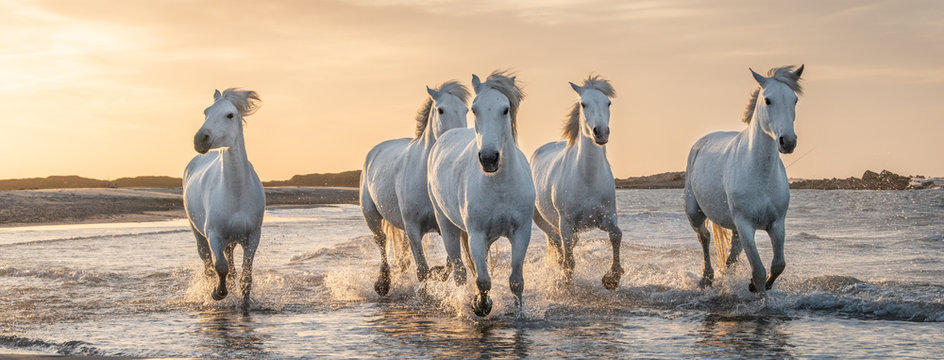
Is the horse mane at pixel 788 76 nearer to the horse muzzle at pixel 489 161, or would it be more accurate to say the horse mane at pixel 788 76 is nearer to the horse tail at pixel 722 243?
the horse tail at pixel 722 243

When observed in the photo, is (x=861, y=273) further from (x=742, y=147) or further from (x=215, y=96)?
(x=215, y=96)

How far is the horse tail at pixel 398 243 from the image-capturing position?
1021 cm

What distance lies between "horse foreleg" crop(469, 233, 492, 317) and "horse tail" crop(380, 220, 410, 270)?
3.27m

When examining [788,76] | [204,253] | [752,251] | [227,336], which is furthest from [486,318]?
[204,253]

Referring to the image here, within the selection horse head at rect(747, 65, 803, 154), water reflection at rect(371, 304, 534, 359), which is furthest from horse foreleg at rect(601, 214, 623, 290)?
water reflection at rect(371, 304, 534, 359)

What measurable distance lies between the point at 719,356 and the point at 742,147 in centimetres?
283

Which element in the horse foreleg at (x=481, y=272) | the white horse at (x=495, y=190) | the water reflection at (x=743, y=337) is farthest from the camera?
the horse foreleg at (x=481, y=272)

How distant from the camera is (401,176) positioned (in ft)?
28.3

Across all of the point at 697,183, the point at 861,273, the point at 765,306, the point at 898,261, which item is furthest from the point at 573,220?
the point at 898,261

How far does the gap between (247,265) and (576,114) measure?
371 cm

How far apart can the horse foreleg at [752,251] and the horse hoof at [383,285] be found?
3737mm

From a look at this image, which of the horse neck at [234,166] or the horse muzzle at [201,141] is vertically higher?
the horse muzzle at [201,141]

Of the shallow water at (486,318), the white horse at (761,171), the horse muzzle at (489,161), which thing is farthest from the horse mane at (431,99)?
the horse muzzle at (489,161)

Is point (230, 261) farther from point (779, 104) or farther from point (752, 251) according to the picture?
point (779, 104)
